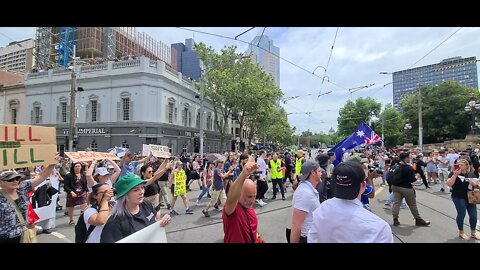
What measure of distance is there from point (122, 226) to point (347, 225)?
180 centimetres

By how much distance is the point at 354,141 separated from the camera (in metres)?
9.09

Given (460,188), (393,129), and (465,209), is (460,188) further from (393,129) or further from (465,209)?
(393,129)

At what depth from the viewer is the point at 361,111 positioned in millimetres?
62156

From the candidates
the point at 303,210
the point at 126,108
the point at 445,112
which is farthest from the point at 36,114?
the point at 445,112

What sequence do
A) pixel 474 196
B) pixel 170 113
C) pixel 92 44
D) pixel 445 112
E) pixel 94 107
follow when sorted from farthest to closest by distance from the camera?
1. pixel 445 112
2. pixel 92 44
3. pixel 170 113
4. pixel 94 107
5. pixel 474 196

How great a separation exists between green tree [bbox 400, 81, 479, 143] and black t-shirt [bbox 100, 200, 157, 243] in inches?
2203

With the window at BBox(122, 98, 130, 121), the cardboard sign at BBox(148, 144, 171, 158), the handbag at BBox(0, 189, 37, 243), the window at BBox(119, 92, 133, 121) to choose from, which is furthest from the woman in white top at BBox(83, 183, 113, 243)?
the window at BBox(122, 98, 130, 121)

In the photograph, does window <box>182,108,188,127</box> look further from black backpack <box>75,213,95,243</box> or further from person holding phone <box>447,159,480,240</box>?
black backpack <box>75,213,95,243</box>
